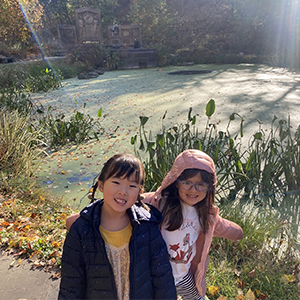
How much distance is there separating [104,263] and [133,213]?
22 centimetres

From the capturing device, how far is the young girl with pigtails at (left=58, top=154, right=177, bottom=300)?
1140 mm

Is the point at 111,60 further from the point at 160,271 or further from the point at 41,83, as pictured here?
the point at 160,271

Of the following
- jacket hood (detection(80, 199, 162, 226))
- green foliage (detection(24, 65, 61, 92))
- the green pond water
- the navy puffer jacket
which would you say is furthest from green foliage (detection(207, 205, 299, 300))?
green foliage (detection(24, 65, 61, 92))

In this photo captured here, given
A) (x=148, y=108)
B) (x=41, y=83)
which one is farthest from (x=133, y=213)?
(x=41, y=83)

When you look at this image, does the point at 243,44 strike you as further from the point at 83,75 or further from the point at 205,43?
the point at 83,75

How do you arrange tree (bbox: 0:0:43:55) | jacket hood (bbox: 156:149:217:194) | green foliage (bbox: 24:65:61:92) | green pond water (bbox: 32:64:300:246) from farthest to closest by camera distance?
tree (bbox: 0:0:43:55) → green foliage (bbox: 24:65:61:92) → green pond water (bbox: 32:64:300:246) → jacket hood (bbox: 156:149:217:194)

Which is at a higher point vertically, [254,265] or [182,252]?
[182,252]

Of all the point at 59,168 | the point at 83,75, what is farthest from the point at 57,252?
the point at 83,75

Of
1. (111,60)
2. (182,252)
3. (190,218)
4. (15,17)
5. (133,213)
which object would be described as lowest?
(111,60)

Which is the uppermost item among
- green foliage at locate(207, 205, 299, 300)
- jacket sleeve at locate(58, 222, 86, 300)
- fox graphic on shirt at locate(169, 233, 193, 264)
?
jacket sleeve at locate(58, 222, 86, 300)

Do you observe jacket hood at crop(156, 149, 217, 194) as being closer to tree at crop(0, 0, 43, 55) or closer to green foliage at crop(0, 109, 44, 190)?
green foliage at crop(0, 109, 44, 190)

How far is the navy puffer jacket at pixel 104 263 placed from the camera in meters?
1.14

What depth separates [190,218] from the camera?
140 centimetres

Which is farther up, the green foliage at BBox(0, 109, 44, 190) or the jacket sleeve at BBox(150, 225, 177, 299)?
the jacket sleeve at BBox(150, 225, 177, 299)
